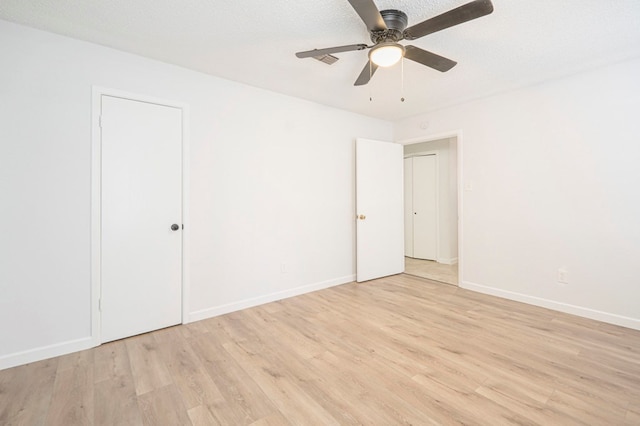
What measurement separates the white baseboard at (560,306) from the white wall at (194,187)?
1752 mm

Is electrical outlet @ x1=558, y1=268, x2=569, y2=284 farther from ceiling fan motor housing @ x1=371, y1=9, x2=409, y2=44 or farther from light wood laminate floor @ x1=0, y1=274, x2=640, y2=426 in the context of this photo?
ceiling fan motor housing @ x1=371, y1=9, x2=409, y2=44

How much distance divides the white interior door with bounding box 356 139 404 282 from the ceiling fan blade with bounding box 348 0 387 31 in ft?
7.69

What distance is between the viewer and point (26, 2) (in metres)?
1.88

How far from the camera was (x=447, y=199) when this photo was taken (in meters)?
5.45

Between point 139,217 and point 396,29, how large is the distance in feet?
8.54

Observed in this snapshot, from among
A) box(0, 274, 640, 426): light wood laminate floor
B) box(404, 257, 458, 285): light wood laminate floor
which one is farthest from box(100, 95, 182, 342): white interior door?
box(404, 257, 458, 285): light wood laminate floor

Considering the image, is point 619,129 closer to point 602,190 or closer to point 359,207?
point 602,190

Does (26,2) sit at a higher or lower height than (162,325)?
higher

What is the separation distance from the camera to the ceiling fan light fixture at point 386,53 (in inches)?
73.9

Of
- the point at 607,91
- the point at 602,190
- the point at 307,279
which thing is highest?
the point at 607,91

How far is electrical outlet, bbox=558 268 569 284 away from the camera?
3.01m

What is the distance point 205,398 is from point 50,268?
5.40ft

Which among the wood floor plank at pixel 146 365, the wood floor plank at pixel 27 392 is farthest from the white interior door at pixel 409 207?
the wood floor plank at pixel 27 392

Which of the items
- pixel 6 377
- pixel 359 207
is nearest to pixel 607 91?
pixel 359 207
